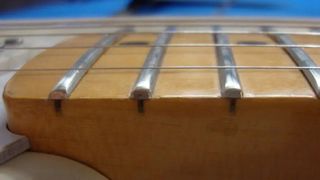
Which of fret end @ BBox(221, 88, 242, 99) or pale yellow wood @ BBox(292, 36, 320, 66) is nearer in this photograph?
fret end @ BBox(221, 88, 242, 99)

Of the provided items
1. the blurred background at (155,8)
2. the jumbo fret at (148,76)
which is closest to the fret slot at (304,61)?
the jumbo fret at (148,76)

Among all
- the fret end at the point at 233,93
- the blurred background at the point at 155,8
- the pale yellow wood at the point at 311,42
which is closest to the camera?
the fret end at the point at 233,93

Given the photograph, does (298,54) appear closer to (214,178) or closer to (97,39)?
(214,178)

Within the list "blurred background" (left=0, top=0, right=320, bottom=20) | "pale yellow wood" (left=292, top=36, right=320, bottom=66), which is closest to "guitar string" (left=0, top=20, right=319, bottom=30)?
"pale yellow wood" (left=292, top=36, right=320, bottom=66)

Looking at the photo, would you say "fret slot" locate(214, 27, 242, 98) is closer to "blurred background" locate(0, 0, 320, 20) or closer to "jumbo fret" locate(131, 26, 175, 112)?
"jumbo fret" locate(131, 26, 175, 112)

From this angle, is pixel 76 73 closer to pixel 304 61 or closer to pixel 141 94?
pixel 141 94

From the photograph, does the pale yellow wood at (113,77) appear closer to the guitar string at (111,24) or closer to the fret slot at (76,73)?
the fret slot at (76,73)

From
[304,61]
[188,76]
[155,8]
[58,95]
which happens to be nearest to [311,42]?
[304,61]
